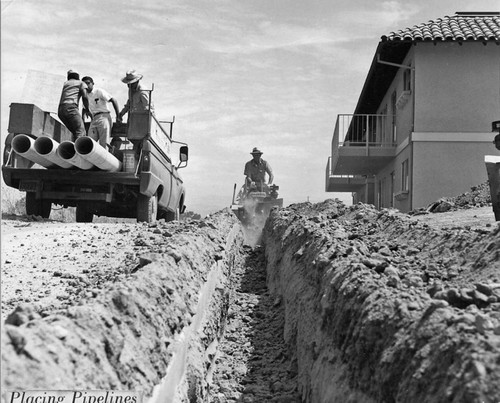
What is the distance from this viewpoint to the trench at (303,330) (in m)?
2.62

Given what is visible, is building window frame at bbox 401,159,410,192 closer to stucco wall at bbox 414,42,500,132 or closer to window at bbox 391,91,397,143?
stucco wall at bbox 414,42,500,132

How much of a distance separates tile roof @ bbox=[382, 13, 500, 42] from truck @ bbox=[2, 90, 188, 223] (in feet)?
24.1

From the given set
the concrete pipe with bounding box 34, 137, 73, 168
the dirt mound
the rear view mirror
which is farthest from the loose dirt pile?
the rear view mirror

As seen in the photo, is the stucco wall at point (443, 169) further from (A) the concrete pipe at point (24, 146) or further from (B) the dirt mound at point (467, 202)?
(A) the concrete pipe at point (24, 146)

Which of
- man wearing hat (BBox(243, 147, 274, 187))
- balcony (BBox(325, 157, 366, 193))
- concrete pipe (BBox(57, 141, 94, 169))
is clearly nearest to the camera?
concrete pipe (BBox(57, 141, 94, 169))

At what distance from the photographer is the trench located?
2.62m

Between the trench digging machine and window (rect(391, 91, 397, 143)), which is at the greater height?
window (rect(391, 91, 397, 143))

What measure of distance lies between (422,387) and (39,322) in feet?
5.36

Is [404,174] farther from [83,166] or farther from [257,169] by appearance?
[83,166]

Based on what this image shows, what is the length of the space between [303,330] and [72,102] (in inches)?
272

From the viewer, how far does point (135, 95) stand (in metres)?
11.2

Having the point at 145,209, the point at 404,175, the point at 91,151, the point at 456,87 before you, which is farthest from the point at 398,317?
the point at 404,175

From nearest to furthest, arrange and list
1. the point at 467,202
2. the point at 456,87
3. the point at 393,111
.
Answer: the point at 467,202 < the point at 456,87 < the point at 393,111

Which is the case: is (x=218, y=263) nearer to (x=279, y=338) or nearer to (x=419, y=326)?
(x=279, y=338)
